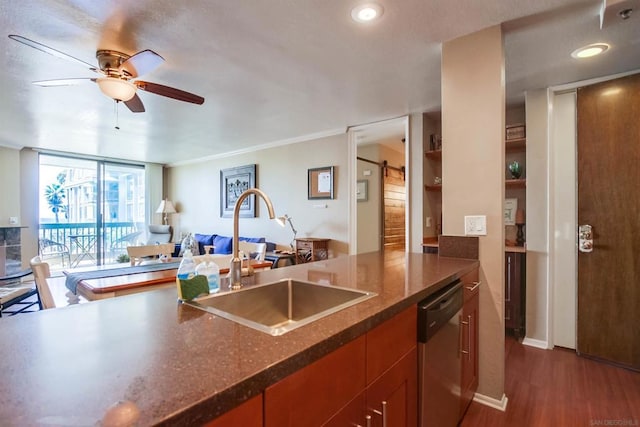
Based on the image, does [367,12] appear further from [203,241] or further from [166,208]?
[166,208]

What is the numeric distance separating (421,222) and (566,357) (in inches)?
67.5

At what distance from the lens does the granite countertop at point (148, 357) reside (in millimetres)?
500

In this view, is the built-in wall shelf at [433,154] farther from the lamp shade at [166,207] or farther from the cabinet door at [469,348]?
the lamp shade at [166,207]

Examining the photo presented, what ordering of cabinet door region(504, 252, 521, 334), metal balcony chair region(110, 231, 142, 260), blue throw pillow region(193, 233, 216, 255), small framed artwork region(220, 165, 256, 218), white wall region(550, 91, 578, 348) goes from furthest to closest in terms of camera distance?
metal balcony chair region(110, 231, 142, 260), blue throw pillow region(193, 233, 216, 255), small framed artwork region(220, 165, 256, 218), cabinet door region(504, 252, 521, 334), white wall region(550, 91, 578, 348)

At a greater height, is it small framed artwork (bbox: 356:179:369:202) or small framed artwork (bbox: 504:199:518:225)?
small framed artwork (bbox: 356:179:369:202)

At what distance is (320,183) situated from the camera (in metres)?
4.63

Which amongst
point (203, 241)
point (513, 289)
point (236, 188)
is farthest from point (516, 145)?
point (203, 241)

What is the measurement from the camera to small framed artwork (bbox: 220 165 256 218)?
5555 millimetres

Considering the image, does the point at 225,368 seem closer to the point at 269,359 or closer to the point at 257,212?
the point at 269,359

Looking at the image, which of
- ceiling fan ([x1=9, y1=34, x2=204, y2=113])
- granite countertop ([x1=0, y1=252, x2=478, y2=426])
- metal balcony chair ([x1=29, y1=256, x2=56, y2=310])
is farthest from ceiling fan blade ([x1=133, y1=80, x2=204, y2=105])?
granite countertop ([x1=0, y1=252, x2=478, y2=426])

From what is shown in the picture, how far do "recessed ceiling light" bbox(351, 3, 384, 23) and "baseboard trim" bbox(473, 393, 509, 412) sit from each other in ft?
7.84

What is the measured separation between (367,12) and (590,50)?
167 centimetres

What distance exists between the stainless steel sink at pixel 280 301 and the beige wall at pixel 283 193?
292 centimetres

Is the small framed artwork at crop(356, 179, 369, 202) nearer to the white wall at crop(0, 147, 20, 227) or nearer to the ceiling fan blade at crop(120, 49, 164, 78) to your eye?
the ceiling fan blade at crop(120, 49, 164, 78)
